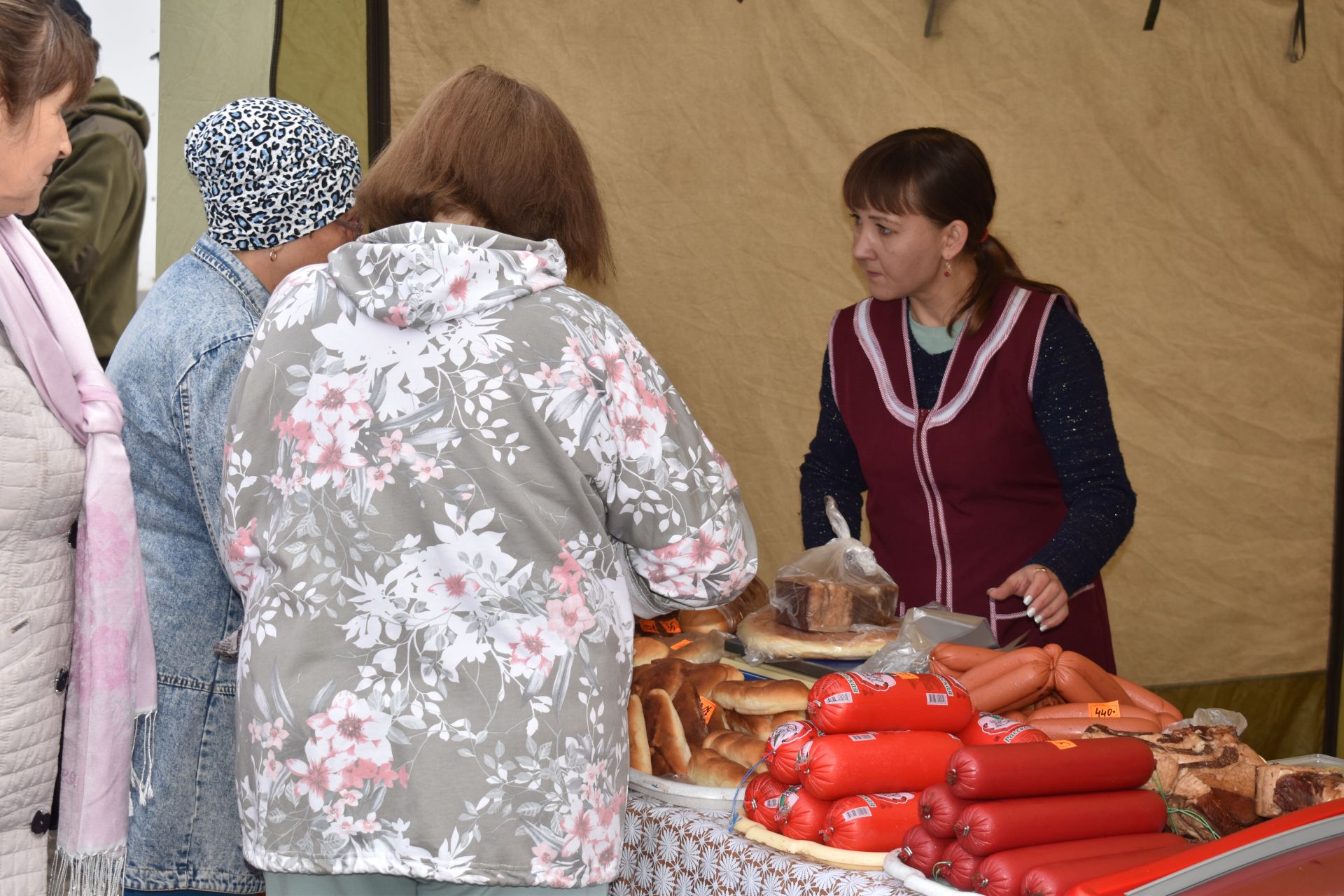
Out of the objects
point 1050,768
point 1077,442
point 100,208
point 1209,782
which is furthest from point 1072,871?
point 100,208

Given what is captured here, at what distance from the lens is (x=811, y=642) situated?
2430mm

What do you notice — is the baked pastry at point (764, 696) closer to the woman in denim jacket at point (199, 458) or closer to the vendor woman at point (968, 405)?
the woman in denim jacket at point (199, 458)

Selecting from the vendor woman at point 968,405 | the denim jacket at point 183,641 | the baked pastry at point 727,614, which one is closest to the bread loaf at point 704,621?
the baked pastry at point 727,614

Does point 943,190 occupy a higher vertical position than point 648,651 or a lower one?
higher

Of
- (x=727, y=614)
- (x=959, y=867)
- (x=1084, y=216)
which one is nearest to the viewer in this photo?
(x=959, y=867)

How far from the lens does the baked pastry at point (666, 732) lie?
202 cm

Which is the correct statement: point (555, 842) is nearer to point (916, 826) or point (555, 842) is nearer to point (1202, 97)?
point (916, 826)

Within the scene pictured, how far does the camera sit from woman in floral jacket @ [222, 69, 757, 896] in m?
1.52

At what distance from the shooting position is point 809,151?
3.97 meters

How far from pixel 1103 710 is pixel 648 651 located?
82cm

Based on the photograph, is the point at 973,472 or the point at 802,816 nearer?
the point at 802,816

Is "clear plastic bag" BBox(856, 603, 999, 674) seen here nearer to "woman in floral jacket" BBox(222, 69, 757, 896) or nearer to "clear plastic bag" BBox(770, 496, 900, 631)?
"clear plastic bag" BBox(770, 496, 900, 631)

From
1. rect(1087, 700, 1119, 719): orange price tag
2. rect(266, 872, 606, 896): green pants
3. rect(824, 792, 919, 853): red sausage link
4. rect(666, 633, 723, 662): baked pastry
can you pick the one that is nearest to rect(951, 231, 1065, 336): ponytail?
rect(666, 633, 723, 662): baked pastry

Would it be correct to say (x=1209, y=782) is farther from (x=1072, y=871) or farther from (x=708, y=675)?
(x=708, y=675)
